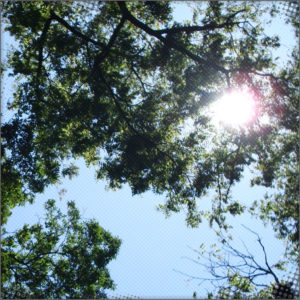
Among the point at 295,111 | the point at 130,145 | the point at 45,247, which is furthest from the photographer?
the point at 45,247

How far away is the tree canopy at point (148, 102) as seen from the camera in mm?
10094

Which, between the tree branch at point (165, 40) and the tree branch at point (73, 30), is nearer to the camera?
the tree branch at point (165, 40)

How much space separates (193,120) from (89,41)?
4.85 m

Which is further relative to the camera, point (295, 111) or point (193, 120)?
point (193, 120)

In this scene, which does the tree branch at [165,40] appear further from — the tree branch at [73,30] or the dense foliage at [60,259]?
the dense foliage at [60,259]

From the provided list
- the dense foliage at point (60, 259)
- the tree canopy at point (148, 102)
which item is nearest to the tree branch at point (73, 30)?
the tree canopy at point (148, 102)

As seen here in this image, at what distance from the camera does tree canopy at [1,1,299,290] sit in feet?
33.1

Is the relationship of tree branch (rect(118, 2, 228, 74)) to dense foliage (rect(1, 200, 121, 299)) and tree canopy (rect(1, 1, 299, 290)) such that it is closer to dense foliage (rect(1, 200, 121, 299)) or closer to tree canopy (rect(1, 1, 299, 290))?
tree canopy (rect(1, 1, 299, 290))

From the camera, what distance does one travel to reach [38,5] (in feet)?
32.6

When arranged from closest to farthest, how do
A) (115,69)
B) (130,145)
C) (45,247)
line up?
1. (130,145)
2. (115,69)
3. (45,247)

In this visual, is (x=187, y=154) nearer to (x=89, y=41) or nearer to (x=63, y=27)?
(x=89, y=41)

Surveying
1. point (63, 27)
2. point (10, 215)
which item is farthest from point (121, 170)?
point (63, 27)

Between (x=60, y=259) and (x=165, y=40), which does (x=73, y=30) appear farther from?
(x=60, y=259)

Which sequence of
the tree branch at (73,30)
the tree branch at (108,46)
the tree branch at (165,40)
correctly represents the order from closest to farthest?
the tree branch at (165,40), the tree branch at (108,46), the tree branch at (73,30)
